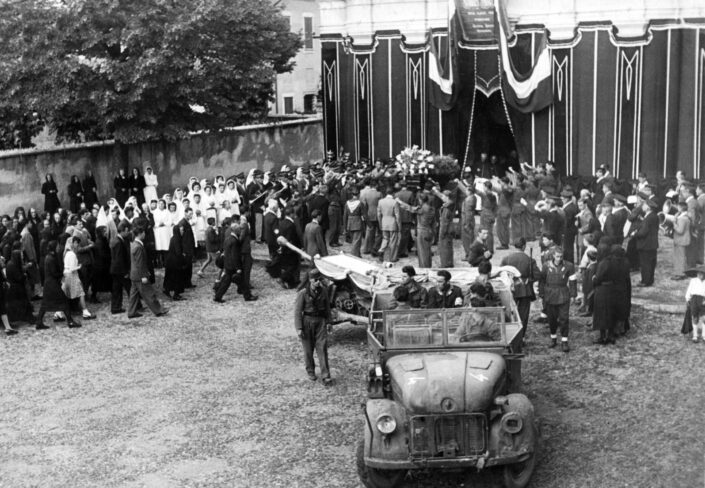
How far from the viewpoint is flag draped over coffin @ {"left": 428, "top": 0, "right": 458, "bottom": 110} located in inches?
1164

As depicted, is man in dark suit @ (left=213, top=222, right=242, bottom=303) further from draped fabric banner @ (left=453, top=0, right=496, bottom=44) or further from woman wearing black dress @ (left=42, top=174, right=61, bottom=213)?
draped fabric banner @ (left=453, top=0, right=496, bottom=44)

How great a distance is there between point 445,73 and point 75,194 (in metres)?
10.6

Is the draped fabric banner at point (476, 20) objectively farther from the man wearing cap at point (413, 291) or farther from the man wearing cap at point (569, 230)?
the man wearing cap at point (413, 291)

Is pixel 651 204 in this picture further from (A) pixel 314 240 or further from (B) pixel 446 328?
(B) pixel 446 328

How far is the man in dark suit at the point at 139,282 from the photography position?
19422 millimetres

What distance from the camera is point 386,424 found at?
1149cm

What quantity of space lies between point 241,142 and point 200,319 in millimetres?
16992

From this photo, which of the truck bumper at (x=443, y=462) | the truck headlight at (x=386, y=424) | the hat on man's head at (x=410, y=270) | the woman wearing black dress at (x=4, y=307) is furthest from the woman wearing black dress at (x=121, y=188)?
the truck bumper at (x=443, y=462)

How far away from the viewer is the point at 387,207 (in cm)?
2295

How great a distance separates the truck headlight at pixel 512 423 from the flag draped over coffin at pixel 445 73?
19.4m

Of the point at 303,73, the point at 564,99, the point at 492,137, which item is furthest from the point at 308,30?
the point at 564,99

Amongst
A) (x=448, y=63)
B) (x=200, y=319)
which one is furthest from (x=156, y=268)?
(x=448, y=63)

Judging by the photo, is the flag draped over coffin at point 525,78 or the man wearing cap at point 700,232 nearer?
the man wearing cap at point 700,232

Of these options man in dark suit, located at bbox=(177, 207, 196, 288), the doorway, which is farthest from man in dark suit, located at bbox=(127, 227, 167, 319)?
the doorway
